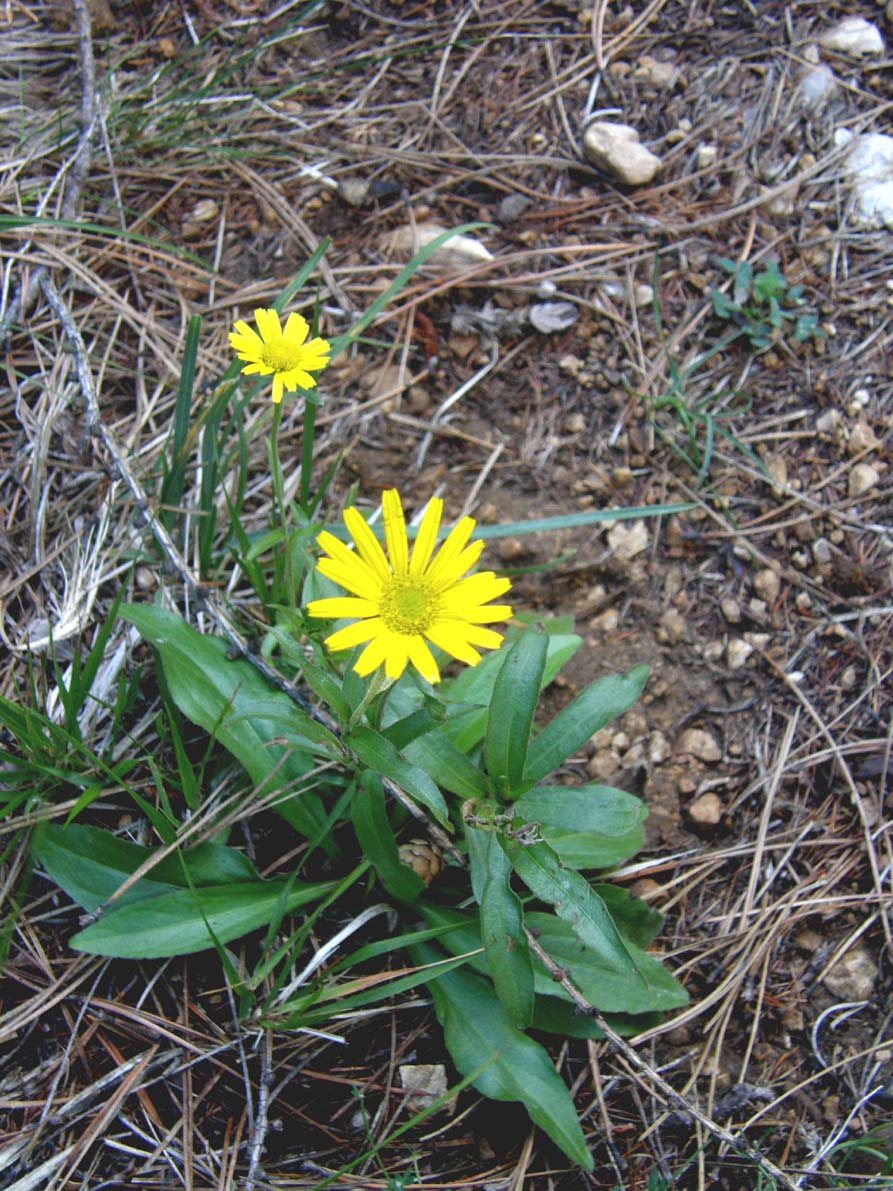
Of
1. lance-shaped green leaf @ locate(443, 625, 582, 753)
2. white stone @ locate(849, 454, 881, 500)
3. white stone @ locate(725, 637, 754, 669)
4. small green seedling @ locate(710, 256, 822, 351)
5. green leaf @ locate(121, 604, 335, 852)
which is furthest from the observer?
small green seedling @ locate(710, 256, 822, 351)

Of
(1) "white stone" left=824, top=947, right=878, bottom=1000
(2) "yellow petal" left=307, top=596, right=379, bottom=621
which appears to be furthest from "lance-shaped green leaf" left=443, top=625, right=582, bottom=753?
(1) "white stone" left=824, top=947, right=878, bottom=1000

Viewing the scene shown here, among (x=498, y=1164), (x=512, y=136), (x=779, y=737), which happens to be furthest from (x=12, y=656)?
(x=512, y=136)

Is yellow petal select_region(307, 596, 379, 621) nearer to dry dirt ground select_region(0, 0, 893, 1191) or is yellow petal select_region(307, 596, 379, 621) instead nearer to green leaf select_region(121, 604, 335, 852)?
green leaf select_region(121, 604, 335, 852)

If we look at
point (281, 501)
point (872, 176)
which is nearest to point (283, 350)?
point (281, 501)

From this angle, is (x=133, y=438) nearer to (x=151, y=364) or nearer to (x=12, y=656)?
(x=151, y=364)

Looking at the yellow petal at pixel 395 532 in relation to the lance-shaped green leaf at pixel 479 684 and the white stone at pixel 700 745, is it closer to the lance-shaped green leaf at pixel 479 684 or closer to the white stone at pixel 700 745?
the lance-shaped green leaf at pixel 479 684

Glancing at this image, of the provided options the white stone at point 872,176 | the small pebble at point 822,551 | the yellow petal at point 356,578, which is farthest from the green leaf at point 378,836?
the white stone at point 872,176
